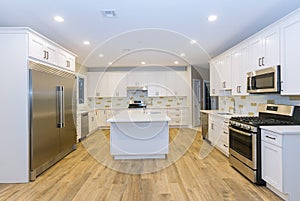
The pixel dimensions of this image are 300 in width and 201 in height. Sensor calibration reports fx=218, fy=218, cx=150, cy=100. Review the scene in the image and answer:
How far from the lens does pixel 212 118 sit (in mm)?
5523

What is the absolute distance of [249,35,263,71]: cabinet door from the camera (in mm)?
3756

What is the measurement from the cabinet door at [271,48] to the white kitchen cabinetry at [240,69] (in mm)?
629

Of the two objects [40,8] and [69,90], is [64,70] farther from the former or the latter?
[40,8]

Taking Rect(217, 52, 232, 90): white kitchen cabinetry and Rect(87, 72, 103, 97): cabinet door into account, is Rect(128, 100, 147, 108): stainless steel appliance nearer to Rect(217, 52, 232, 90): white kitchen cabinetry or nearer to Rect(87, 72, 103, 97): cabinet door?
Rect(87, 72, 103, 97): cabinet door

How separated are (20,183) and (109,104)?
555 centimetres

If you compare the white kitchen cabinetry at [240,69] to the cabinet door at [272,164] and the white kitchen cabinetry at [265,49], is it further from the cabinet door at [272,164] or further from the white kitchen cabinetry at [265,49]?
the cabinet door at [272,164]

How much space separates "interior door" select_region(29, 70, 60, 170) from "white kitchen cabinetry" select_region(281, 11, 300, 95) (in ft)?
12.4

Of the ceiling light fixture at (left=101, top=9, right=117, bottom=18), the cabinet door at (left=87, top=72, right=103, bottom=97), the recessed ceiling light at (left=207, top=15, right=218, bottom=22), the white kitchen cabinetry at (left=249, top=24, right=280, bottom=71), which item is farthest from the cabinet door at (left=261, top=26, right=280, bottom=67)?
the cabinet door at (left=87, top=72, right=103, bottom=97)

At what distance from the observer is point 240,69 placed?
4523mm

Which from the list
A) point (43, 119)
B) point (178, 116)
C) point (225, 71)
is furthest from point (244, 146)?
point (178, 116)

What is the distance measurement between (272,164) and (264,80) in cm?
139

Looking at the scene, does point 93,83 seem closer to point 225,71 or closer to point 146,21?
point 225,71

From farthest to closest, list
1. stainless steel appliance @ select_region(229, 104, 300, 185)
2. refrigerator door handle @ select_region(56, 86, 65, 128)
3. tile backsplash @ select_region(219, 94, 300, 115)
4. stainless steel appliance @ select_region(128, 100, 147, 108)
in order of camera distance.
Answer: stainless steel appliance @ select_region(128, 100, 147, 108), refrigerator door handle @ select_region(56, 86, 65, 128), tile backsplash @ select_region(219, 94, 300, 115), stainless steel appliance @ select_region(229, 104, 300, 185)

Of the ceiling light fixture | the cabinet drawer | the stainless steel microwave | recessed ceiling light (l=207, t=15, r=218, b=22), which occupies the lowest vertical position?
the cabinet drawer
